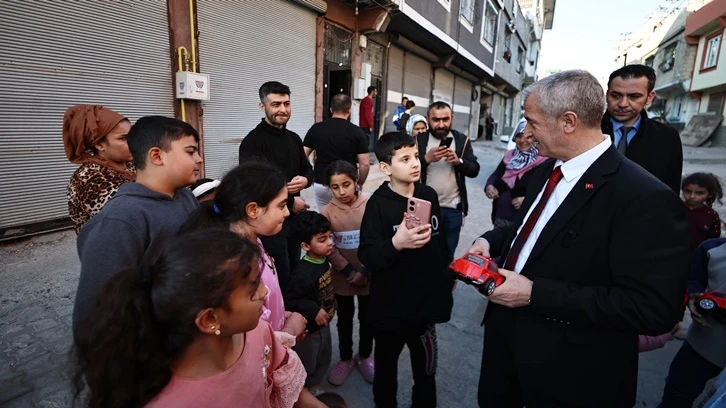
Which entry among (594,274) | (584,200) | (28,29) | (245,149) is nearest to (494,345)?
Result: (594,274)

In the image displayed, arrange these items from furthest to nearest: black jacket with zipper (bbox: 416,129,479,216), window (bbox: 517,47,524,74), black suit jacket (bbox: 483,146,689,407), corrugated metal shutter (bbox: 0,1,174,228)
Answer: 1. window (bbox: 517,47,524,74)
2. corrugated metal shutter (bbox: 0,1,174,228)
3. black jacket with zipper (bbox: 416,129,479,216)
4. black suit jacket (bbox: 483,146,689,407)

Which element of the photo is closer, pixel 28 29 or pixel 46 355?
pixel 46 355

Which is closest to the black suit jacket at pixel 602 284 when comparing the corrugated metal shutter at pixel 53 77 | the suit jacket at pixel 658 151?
the suit jacket at pixel 658 151

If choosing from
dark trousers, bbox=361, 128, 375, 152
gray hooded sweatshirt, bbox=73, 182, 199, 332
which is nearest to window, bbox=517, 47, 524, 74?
dark trousers, bbox=361, 128, 375, 152

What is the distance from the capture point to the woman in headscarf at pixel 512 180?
3.31 m

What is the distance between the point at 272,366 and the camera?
4.55ft

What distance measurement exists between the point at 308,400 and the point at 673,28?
119 ft

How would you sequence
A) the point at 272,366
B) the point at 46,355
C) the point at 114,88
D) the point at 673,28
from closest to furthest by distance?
the point at 272,366, the point at 46,355, the point at 114,88, the point at 673,28

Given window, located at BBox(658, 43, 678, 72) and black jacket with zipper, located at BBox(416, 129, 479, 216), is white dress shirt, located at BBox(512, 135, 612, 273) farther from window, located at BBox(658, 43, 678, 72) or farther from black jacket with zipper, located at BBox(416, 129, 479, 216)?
window, located at BBox(658, 43, 678, 72)

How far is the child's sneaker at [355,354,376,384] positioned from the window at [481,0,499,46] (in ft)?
59.6

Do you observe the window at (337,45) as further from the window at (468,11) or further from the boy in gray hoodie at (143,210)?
the boy in gray hoodie at (143,210)

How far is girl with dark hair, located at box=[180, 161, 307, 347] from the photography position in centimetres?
174

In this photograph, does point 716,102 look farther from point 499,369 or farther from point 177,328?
point 177,328

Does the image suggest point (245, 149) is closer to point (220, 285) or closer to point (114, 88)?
point (220, 285)
